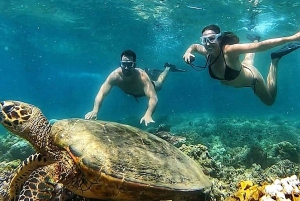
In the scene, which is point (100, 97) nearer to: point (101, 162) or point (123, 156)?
point (123, 156)

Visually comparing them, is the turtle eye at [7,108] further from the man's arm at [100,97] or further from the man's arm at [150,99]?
the man's arm at [150,99]

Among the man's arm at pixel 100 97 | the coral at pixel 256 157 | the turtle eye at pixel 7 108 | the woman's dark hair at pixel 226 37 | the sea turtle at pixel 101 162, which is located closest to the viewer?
the sea turtle at pixel 101 162

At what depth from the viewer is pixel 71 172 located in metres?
3.23

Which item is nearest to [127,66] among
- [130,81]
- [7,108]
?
[130,81]

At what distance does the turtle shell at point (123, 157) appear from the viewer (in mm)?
3146

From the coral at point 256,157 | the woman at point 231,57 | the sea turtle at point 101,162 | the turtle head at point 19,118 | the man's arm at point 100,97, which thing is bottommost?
the coral at point 256,157

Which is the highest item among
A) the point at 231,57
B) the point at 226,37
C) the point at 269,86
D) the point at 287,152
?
Answer: the point at 226,37

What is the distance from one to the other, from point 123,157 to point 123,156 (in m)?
0.02

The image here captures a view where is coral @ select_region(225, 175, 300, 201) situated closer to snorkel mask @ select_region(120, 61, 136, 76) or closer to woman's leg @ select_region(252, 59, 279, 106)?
woman's leg @ select_region(252, 59, 279, 106)

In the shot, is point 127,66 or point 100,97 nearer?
point 100,97

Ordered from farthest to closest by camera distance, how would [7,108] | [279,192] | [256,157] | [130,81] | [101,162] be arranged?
[130,81] < [256,157] < [7,108] < [101,162] < [279,192]

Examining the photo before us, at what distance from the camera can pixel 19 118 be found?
369 cm

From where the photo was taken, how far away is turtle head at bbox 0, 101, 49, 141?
3.67m

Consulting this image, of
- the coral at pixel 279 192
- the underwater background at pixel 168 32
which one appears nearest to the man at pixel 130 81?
the underwater background at pixel 168 32
